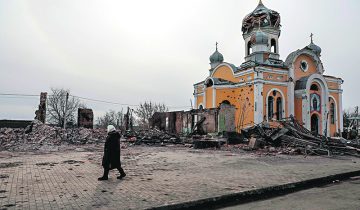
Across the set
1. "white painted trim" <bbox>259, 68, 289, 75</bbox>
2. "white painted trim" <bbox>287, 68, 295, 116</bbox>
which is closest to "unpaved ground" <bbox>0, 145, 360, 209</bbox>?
"white painted trim" <bbox>259, 68, 289, 75</bbox>

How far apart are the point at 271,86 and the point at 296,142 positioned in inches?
628

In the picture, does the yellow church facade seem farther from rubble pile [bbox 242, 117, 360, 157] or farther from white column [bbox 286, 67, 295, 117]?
rubble pile [bbox 242, 117, 360, 157]

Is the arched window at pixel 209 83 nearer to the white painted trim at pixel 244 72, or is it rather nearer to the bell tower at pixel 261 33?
the white painted trim at pixel 244 72

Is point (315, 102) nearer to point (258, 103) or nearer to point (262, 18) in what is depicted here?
point (258, 103)

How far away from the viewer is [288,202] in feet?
19.4

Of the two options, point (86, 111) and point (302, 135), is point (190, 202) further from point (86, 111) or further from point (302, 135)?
point (86, 111)

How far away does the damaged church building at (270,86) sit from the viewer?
31.8m

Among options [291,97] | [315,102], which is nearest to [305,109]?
[291,97]

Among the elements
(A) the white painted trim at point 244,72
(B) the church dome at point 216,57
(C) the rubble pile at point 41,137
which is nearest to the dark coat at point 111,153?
(C) the rubble pile at point 41,137

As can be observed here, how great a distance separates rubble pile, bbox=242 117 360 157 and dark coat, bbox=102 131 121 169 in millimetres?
10597

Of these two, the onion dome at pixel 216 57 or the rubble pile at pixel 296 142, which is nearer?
the rubble pile at pixel 296 142

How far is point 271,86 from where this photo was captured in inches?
1271

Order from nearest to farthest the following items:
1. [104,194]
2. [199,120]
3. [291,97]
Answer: [104,194]
[199,120]
[291,97]

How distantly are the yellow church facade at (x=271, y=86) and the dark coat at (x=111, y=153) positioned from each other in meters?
24.9
